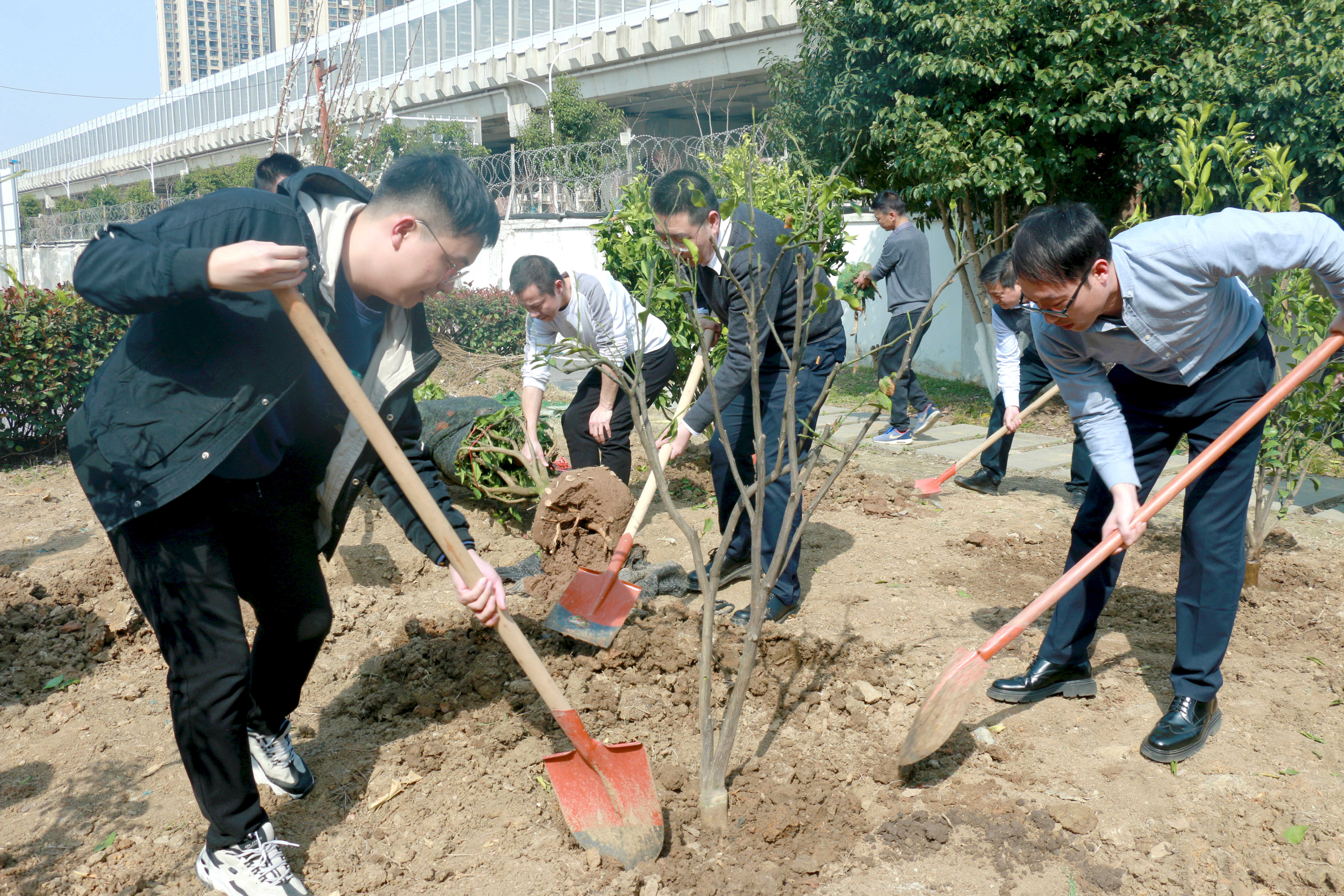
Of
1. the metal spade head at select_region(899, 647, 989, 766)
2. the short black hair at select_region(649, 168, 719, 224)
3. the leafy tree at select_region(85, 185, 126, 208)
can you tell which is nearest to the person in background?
the short black hair at select_region(649, 168, 719, 224)

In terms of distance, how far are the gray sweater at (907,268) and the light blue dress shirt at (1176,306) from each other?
481 centimetres

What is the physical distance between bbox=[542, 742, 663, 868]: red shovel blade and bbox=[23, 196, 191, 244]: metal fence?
25.7 meters

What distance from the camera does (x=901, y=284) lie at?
7430 mm

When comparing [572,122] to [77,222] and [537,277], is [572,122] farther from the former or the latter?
[537,277]

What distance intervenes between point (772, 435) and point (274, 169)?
9.59 ft

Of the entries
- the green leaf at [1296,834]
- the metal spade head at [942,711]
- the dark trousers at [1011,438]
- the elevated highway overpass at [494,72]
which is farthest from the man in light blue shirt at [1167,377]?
the elevated highway overpass at [494,72]

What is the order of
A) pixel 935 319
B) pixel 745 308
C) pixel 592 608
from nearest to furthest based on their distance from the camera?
1. pixel 745 308
2. pixel 592 608
3. pixel 935 319

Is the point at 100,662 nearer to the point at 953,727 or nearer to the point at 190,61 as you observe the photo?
the point at 953,727

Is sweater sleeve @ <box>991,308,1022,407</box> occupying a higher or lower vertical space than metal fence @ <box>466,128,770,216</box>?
lower

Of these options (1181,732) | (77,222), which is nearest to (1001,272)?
(1181,732)

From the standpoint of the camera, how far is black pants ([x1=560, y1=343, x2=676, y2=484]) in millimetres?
4562

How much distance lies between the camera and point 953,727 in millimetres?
2375

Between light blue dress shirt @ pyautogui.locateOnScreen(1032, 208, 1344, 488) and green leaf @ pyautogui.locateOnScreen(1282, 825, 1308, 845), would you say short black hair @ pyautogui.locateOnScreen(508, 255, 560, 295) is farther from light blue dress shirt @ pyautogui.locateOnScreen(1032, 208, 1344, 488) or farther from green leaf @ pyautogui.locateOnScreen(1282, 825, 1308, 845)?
green leaf @ pyautogui.locateOnScreen(1282, 825, 1308, 845)

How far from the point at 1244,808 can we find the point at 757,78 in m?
25.2
